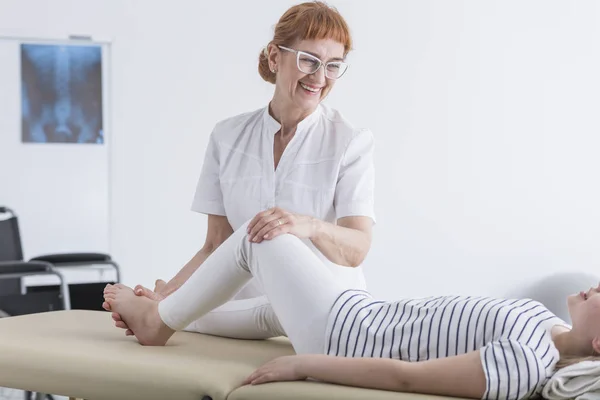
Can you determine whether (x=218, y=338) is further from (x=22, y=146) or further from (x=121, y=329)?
(x=22, y=146)

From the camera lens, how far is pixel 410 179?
16.8ft

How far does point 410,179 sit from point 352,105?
585 millimetres

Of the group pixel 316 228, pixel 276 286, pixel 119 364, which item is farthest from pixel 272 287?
pixel 119 364

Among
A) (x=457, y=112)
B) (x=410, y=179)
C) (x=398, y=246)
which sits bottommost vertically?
(x=398, y=246)

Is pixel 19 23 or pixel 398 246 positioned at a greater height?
pixel 19 23

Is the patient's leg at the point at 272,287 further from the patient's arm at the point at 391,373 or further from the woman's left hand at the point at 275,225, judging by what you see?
the patient's arm at the point at 391,373

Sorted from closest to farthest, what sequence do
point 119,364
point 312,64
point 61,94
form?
point 119,364 < point 312,64 < point 61,94

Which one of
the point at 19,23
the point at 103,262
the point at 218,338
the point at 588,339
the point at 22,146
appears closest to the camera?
the point at 588,339

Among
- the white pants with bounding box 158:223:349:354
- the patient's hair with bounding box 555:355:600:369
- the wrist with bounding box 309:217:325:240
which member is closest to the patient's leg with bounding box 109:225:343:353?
the white pants with bounding box 158:223:349:354

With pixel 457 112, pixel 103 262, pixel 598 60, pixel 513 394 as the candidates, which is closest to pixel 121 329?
pixel 513 394

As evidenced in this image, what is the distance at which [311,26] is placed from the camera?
2.18 metres

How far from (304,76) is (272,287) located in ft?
2.23

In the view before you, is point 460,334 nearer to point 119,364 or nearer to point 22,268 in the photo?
point 119,364

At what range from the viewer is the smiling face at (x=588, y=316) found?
1.56 meters
